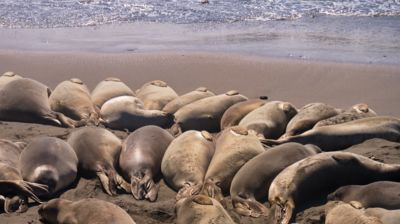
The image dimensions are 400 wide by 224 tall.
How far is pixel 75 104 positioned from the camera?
7.42m

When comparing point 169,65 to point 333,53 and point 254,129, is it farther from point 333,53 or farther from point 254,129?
point 254,129

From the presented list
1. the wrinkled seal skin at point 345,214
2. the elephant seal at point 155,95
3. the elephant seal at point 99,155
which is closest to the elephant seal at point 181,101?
the elephant seal at point 155,95

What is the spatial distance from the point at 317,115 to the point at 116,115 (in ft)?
6.95

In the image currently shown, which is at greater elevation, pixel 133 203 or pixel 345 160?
pixel 345 160

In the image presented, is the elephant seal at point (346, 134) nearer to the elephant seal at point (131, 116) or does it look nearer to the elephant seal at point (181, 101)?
the elephant seal at point (131, 116)

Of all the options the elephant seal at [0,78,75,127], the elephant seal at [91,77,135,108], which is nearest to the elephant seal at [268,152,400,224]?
the elephant seal at [0,78,75,127]

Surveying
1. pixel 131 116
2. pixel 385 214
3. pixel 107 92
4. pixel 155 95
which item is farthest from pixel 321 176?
pixel 107 92

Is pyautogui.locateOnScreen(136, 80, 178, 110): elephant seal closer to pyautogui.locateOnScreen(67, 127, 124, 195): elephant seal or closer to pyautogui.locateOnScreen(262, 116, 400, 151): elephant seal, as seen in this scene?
pyautogui.locateOnScreen(67, 127, 124, 195): elephant seal

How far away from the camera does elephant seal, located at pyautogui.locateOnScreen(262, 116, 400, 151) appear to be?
6.06 m

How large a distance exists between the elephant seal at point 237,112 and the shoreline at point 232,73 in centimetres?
119

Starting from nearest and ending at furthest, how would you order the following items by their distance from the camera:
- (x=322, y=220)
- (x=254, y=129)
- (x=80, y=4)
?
(x=322, y=220), (x=254, y=129), (x=80, y=4)

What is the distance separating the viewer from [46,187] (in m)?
5.14

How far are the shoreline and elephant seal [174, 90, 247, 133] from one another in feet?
4.30

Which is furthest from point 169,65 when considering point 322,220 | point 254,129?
point 322,220
